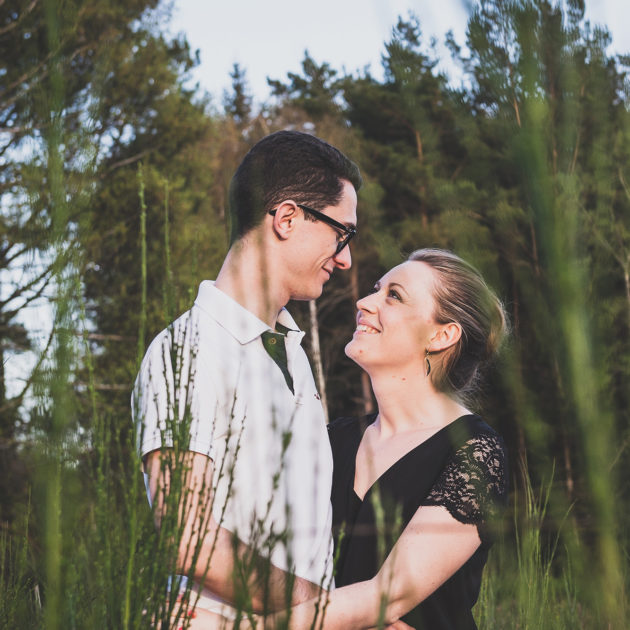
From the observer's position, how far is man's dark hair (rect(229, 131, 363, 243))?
2254 mm

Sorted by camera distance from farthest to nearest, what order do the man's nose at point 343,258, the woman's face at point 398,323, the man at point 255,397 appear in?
the man's nose at point 343,258
the woman's face at point 398,323
the man at point 255,397

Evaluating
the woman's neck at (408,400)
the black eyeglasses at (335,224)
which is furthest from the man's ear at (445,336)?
the black eyeglasses at (335,224)

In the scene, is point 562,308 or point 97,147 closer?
point 562,308

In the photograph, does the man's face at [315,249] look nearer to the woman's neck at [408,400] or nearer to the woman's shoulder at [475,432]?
the woman's neck at [408,400]

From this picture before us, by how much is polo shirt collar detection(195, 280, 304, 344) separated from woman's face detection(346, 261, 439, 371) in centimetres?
54

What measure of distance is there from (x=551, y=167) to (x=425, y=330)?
6.12 feet

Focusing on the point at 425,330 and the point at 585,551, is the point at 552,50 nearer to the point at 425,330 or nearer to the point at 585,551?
the point at 585,551

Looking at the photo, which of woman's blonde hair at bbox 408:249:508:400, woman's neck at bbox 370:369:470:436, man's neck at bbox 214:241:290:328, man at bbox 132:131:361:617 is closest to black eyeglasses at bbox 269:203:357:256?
man at bbox 132:131:361:617

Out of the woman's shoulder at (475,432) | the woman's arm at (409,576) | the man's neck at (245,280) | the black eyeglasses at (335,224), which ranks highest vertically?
the black eyeglasses at (335,224)

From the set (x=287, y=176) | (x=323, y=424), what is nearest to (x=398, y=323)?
(x=323, y=424)

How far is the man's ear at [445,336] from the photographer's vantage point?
2.47 meters

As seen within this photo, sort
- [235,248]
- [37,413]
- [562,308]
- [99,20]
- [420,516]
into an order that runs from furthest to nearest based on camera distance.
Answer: [99,20], [235,248], [420,516], [37,413], [562,308]

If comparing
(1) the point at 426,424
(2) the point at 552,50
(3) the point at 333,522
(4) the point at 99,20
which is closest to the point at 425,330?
(1) the point at 426,424

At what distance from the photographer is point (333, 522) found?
2209 mm
